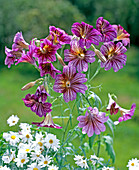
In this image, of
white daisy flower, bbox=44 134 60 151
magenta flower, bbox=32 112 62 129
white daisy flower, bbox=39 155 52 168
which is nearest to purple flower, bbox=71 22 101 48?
magenta flower, bbox=32 112 62 129

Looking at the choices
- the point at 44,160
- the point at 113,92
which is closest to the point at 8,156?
the point at 44,160

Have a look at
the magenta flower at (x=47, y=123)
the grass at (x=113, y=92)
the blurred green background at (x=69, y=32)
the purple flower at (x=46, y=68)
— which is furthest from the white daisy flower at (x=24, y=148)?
the blurred green background at (x=69, y=32)

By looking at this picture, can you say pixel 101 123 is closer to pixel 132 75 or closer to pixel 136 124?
pixel 136 124

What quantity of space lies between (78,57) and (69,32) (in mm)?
5747

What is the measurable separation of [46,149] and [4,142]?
10.6 inches

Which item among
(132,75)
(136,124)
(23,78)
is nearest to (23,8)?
(23,78)

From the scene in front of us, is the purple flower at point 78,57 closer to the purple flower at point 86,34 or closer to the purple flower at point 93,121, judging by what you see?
the purple flower at point 86,34

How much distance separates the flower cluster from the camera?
5.94ft

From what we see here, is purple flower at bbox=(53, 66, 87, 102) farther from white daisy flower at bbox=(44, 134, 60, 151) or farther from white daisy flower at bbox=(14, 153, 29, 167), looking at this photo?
white daisy flower at bbox=(14, 153, 29, 167)

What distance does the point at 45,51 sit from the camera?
1540 millimetres

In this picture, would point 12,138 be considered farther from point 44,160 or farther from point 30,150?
point 44,160

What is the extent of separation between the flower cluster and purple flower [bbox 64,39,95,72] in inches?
17.0

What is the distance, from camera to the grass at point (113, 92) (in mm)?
3885

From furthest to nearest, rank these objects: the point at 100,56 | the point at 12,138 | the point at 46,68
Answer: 1. the point at 12,138
2. the point at 100,56
3. the point at 46,68
